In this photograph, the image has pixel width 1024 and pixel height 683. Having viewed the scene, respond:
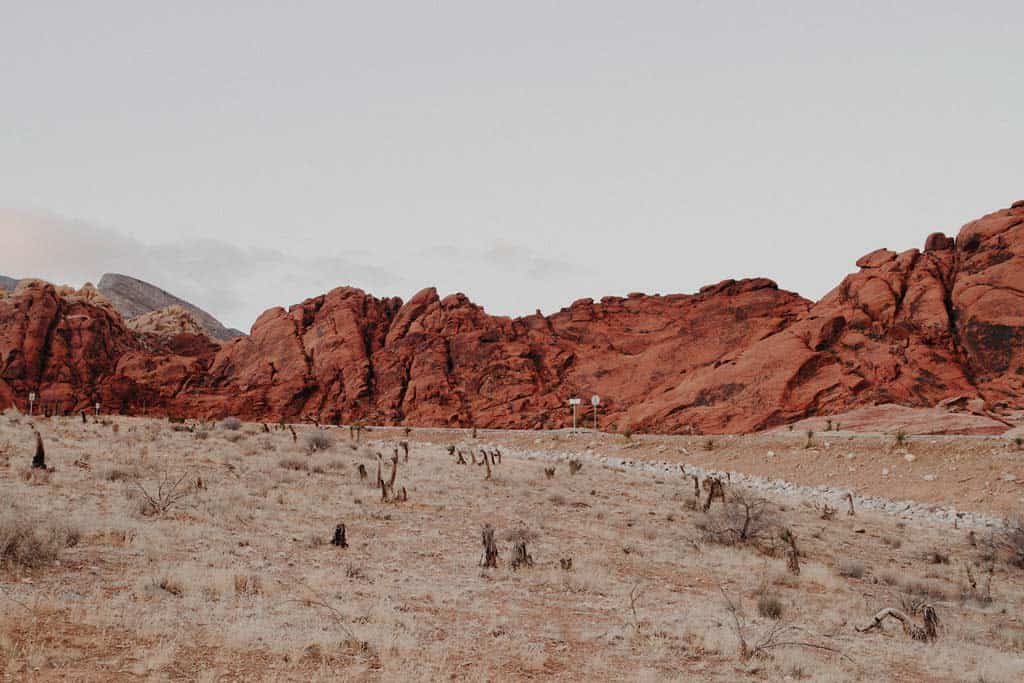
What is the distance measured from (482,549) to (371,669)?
22.9 feet

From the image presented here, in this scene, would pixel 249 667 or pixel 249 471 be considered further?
pixel 249 471

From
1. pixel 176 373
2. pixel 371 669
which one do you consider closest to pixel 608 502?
pixel 371 669

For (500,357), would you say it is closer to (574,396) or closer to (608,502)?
(574,396)

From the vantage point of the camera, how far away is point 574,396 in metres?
67.0

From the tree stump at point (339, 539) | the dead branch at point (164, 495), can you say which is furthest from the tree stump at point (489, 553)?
the dead branch at point (164, 495)

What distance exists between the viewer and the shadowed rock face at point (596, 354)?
50.6 metres

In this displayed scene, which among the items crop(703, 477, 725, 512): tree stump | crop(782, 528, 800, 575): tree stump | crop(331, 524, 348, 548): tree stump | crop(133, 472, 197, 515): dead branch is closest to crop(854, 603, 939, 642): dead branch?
crop(782, 528, 800, 575): tree stump

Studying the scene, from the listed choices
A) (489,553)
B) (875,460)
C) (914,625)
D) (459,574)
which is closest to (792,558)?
(914,625)

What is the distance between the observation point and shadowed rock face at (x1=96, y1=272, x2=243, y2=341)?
148 meters

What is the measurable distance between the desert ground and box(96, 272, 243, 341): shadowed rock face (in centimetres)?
13318

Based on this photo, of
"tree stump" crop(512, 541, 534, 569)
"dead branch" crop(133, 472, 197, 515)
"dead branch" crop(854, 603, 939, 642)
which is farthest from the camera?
"dead branch" crop(133, 472, 197, 515)

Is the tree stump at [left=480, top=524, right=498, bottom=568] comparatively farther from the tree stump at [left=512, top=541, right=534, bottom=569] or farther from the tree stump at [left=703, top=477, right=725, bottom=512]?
the tree stump at [left=703, top=477, right=725, bottom=512]

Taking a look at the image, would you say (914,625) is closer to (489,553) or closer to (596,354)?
(489,553)

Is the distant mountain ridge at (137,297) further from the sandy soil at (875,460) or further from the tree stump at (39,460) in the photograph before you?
the tree stump at (39,460)
